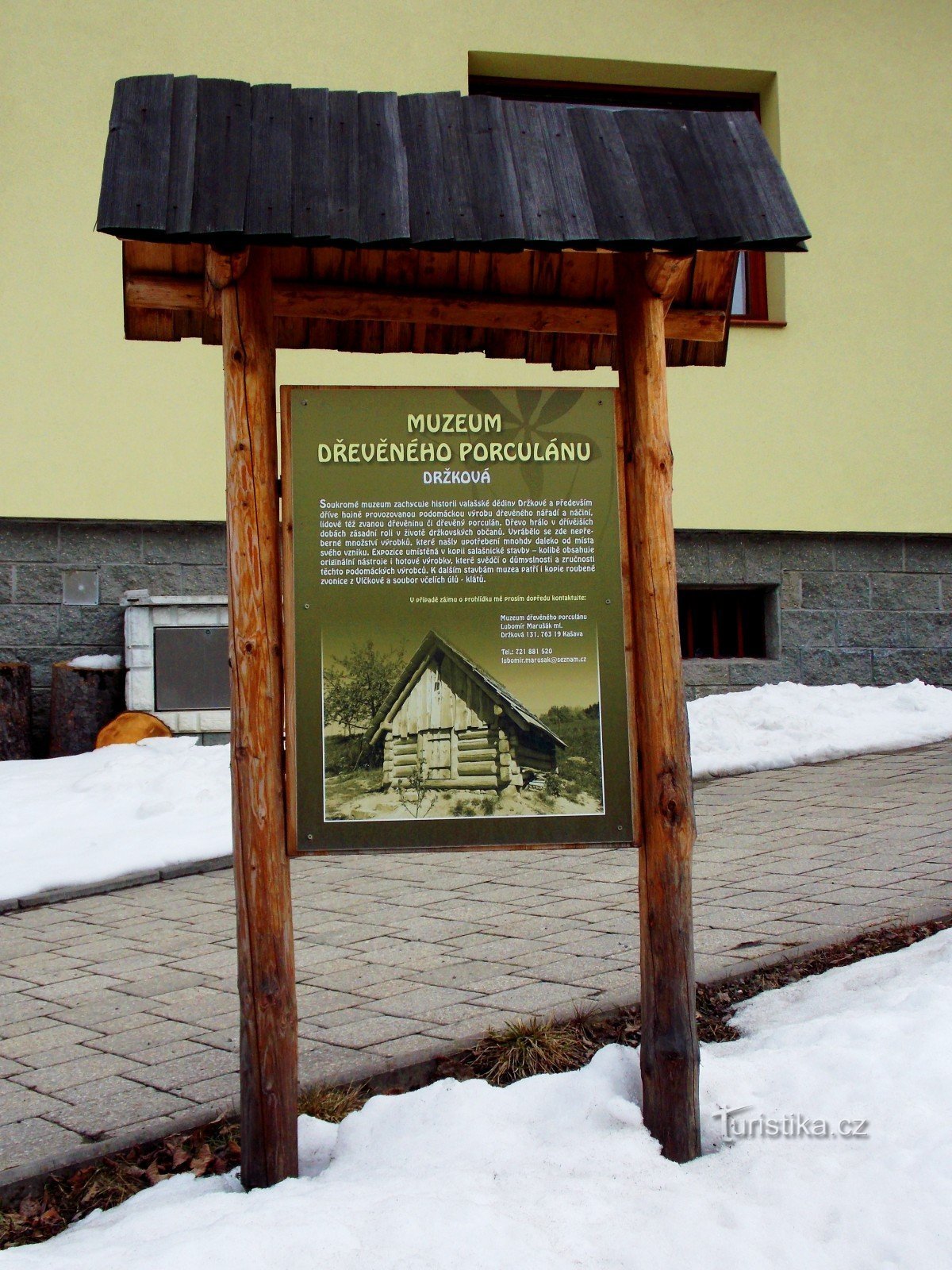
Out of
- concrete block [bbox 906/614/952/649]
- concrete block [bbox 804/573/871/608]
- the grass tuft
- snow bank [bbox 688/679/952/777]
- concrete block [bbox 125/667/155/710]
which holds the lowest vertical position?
the grass tuft

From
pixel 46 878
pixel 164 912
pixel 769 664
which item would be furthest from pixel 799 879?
pixel 769 664

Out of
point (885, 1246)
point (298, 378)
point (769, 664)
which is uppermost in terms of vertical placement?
point (298, 378)

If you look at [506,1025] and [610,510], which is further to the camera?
[506,1025]

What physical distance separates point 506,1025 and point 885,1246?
1364 mm

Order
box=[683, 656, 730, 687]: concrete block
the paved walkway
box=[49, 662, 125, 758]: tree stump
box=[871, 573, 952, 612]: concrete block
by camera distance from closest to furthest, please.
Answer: the paved walkway, box=[49, 662, 125, 758]: tree stump, box=[683, 656, 730, 687]: concrete block, box=[871, 573, 952, 612]: concrete block

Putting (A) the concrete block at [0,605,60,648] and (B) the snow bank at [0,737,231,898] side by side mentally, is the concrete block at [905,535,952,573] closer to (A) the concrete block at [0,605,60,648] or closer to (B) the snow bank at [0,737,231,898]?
(B) the snow bank at [0,737,231,898]

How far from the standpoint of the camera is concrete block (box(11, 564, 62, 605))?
30.2ft

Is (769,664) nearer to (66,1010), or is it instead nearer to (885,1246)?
(66,1010)

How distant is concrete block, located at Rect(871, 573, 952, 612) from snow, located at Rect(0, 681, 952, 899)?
0.79m

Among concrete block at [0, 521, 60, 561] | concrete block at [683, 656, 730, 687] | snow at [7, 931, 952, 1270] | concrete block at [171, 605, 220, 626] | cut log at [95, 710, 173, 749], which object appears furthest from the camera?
concrete block at [683, 656, 730, 687]

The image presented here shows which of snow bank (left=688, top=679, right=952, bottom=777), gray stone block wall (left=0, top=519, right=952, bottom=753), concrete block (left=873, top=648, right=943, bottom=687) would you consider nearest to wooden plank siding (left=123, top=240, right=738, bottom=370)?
snow bank (left=688, top=679, right=952, bottom=777)

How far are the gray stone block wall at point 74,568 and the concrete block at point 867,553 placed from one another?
539 cm

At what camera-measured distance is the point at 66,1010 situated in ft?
13.4

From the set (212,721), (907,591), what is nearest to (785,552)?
(907,591)
